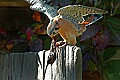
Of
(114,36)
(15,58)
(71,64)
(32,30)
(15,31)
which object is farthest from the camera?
(15,31)

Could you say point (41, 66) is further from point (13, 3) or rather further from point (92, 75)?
point (13, 3)

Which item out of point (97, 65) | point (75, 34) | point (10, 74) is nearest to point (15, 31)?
point (97, 65)

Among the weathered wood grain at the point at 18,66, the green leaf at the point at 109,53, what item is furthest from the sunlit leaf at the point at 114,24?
the weathered wood grain at the point at 18,66

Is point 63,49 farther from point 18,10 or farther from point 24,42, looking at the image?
point 18,10

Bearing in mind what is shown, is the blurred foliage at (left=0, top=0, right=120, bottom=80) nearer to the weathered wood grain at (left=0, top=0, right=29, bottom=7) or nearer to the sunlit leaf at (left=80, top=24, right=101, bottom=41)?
the sunlit leaf at (left=80, top=24, right=101, bottom=41)

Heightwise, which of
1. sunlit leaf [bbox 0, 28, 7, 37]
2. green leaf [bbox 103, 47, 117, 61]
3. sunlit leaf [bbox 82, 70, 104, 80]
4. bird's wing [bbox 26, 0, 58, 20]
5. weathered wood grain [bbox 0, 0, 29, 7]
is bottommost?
sunlit leaf [bbox 82, 70, 104, 80]

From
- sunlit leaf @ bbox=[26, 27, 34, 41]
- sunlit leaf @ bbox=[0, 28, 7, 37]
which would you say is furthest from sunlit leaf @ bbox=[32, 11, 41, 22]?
sunlit leaf @ bbox=[0, 28, 7, 37]

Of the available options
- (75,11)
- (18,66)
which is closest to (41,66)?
(18,66)
